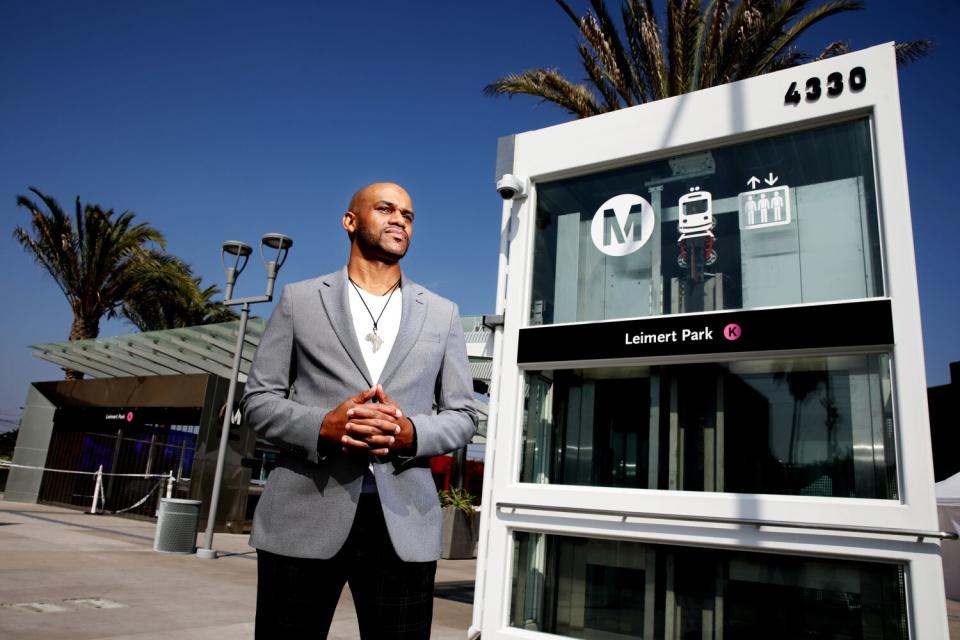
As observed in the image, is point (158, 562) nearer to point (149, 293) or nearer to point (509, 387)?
point (509, 387)

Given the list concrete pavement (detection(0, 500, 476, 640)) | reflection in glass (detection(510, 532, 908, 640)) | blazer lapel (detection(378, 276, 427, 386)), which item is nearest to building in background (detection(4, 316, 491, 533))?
concrete pavement (detection(0, 500, 476, 640))

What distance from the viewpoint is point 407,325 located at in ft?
6.76

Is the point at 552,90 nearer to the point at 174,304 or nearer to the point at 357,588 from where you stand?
the point at 357,588

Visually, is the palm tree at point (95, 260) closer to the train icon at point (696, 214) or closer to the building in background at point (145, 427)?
the building in background at point (145, 427)

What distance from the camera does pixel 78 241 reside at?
20.0m

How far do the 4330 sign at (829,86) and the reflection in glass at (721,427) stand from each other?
2.14 metres

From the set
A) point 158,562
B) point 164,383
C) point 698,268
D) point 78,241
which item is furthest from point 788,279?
point 78,241

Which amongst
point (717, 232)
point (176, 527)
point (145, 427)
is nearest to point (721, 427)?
point (717, 232)

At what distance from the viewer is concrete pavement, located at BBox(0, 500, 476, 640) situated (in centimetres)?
513

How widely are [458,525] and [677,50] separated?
32.2 feet

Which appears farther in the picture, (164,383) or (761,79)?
(164,383)

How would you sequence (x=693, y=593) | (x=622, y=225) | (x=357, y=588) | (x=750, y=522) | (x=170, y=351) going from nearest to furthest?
(x=357, y=588)
(x=750, y=522)
(x=693, y=593)
(x=622, y=225)
(x=170, y=351)

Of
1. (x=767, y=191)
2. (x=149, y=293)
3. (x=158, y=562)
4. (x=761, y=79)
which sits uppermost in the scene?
(x=149, y=293)

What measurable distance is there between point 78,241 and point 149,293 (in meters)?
2.57
